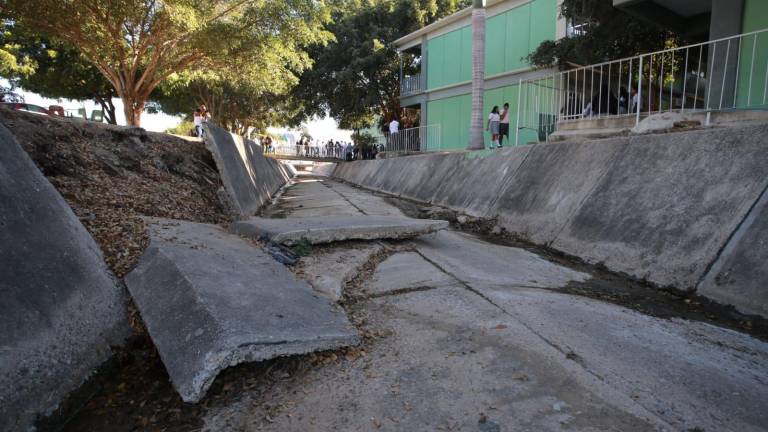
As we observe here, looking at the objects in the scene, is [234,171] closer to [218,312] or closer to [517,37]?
[218,312]

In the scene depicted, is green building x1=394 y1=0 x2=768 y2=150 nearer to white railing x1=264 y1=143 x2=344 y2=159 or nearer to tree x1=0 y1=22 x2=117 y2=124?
white railing x1=264 y1=143 x2=344 y2=159

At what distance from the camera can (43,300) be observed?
5.93ft

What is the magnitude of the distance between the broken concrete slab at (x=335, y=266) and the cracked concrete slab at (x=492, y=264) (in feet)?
1.95

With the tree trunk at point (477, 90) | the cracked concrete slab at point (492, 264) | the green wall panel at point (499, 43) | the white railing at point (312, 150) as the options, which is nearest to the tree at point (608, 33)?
the tree trunk at point (477, 90)

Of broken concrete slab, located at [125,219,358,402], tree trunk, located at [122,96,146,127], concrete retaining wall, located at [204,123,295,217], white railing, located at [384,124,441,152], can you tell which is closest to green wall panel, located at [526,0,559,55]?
white railing, located at [384,124,441,152]

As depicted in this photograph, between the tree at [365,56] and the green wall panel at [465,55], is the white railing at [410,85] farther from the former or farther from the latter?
the green wall panel at [465,55]

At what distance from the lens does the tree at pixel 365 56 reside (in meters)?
23.1

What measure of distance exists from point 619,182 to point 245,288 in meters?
3.92

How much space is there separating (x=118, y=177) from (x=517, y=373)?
4.24 metres

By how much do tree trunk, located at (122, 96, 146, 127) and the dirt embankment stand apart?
886 centimetres

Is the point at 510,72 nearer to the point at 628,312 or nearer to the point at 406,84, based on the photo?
the point at 406,84

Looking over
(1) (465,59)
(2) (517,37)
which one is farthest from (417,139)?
(2) (517,37)

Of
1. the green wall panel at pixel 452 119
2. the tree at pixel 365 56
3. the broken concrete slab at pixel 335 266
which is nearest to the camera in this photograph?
the broken concrete slab at pixel 335 266

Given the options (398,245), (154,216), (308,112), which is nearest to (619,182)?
(398,245)
